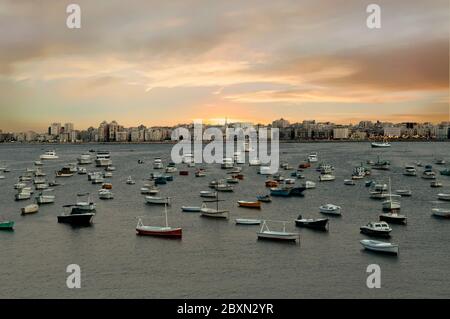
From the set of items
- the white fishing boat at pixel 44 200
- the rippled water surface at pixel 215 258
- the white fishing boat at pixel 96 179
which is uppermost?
the white fishing boat at pixel 96 179

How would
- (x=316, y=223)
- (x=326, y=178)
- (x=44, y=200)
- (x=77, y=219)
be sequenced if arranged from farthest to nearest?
(x=326, y=178) < (x=44, y=200) < (x=77, y=219) < (x=316, y=223)

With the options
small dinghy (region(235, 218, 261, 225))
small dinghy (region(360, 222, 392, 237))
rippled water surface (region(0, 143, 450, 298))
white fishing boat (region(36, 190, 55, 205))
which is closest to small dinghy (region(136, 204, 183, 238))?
rippled water surface (region(0, 143, 450, 298))

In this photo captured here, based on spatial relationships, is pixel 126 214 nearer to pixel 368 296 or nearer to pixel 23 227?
pixel 23 227

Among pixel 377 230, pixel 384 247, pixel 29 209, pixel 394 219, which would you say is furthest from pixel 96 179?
pixel 384 247

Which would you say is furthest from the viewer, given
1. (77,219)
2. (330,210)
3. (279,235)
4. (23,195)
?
(23,195)

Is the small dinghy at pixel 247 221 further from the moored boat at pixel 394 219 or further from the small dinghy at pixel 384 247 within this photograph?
the small dinghy at pixel 384 247

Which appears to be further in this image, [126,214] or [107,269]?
[126,214]

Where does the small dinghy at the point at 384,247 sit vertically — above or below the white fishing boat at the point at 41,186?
below

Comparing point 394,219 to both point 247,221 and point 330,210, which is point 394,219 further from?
point 247,221

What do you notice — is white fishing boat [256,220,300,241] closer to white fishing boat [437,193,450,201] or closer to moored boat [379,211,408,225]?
moored boat [379,211,408,225]

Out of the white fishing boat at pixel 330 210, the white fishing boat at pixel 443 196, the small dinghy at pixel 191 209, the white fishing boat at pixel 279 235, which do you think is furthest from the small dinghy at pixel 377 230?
the white fishing boat at pixel 443 196
